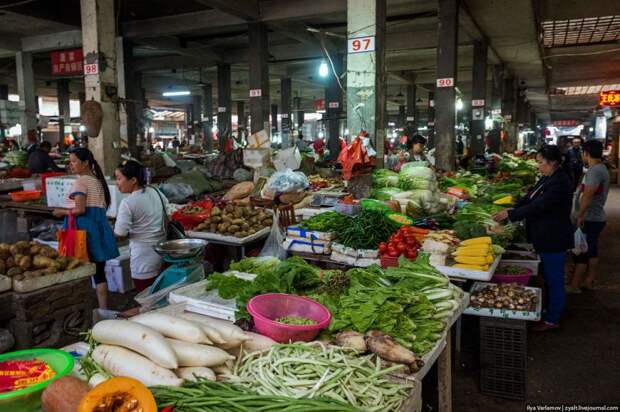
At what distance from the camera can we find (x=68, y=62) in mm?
14727

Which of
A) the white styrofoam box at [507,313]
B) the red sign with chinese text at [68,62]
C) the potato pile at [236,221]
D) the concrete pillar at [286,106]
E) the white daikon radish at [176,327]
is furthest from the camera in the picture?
the concrete pillar at [286,106]

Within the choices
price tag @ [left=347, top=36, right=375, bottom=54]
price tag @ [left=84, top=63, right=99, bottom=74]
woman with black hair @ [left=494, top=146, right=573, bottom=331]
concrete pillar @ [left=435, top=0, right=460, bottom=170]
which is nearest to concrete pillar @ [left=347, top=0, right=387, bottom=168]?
price tag @ [left=347, top=36, right=375, bottom=54]

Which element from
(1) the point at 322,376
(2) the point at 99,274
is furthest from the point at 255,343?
(2) the point at 99,274

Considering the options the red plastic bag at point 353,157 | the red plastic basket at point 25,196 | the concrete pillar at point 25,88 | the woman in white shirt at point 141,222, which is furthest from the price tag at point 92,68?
the concrete pillar at point 25,88

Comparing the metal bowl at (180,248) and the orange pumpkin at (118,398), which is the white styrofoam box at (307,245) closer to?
the metal bowl at (180,248)

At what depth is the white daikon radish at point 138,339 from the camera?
6.54 feet

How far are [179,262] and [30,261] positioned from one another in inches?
50.6

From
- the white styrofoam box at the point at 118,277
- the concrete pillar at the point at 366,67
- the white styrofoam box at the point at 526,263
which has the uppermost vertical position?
the concrete pillar at the point at 366,67

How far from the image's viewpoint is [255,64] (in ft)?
45.7

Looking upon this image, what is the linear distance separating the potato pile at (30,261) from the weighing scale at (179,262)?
766 millimetres

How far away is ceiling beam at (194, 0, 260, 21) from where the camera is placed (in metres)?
11.3

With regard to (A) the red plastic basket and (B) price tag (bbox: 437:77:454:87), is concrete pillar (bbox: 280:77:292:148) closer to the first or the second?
(B) price tag (bbox: 437:77:454:87)

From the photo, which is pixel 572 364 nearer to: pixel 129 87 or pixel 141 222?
pixel 141 222

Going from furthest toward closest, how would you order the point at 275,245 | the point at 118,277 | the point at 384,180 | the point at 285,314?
the point at 384,180 < the point at 118,277 < the point at 275,245 < the point at 285,314
